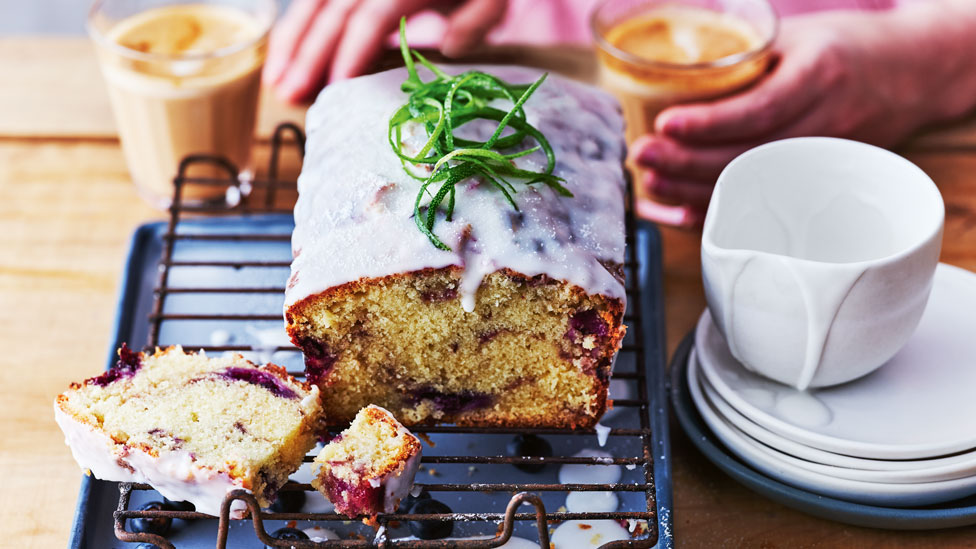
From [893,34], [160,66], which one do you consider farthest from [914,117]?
[160,66]

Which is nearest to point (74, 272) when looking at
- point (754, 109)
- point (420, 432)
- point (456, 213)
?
point (420, 432)

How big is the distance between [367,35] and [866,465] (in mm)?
1759

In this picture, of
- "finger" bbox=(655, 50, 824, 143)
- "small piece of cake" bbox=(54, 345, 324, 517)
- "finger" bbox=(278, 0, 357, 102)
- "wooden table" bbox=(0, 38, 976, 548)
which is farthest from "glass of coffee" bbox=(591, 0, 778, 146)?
"small piece of cake" bbox=(54, 345, 324, 517)

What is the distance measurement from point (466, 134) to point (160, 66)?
1.00 metres

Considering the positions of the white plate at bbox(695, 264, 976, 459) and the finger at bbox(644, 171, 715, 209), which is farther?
the finger at bbox(644, 171, 715, 209)

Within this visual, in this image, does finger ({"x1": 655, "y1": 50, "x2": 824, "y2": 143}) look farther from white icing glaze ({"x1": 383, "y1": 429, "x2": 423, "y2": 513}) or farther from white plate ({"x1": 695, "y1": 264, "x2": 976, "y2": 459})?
white icing glaze ({"x1": 383, "y1": 429, "x2": 423, "y2": 513})

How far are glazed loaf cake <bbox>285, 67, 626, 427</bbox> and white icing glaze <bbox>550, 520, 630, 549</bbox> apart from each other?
255 millimetres

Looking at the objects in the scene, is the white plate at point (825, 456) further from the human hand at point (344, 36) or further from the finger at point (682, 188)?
the human hand at point (344, 36)

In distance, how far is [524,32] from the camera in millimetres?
3459

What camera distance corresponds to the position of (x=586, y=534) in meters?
1.84

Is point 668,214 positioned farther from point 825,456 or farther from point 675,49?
point 825,456

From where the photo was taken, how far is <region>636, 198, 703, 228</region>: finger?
266 cm

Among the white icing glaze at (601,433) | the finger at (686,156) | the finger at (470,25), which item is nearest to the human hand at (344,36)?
the finger at (470,25)

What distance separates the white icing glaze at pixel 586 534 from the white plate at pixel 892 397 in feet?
1.14
